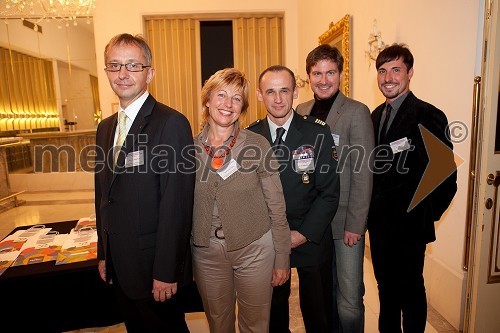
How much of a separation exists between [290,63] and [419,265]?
5535mm

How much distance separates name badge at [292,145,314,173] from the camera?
1648 mm

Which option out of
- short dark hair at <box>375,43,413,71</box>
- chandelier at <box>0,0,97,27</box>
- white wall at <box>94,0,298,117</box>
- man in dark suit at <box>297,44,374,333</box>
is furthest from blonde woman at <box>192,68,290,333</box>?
chandelier at <box>0,0,97,27</box>

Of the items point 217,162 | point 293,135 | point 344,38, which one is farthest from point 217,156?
point 344,38

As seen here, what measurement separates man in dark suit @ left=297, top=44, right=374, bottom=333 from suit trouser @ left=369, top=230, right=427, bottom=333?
0.50ft

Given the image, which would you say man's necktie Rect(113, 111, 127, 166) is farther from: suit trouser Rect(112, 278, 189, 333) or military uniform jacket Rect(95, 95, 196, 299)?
suit trouser Rect(112, 278, 189, 333)

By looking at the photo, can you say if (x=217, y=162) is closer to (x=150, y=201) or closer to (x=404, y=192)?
(x=150, y=201)

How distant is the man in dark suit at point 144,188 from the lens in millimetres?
1368

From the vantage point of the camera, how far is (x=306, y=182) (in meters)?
1.65

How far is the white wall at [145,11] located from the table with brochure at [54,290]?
4849mm

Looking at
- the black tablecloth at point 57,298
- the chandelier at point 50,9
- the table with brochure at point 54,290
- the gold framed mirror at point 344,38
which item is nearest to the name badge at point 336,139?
the black tablecloth at point 57,298

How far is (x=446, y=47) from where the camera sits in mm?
2248

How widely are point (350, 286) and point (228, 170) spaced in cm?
94

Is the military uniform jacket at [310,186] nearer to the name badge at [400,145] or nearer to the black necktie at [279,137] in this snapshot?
the black necktie at [279,137]

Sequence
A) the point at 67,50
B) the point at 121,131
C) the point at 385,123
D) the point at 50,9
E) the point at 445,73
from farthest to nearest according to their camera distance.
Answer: the point at 67,50, the point at 50,9, the point at 445,73, the point at 385,123, the point at 121,131
